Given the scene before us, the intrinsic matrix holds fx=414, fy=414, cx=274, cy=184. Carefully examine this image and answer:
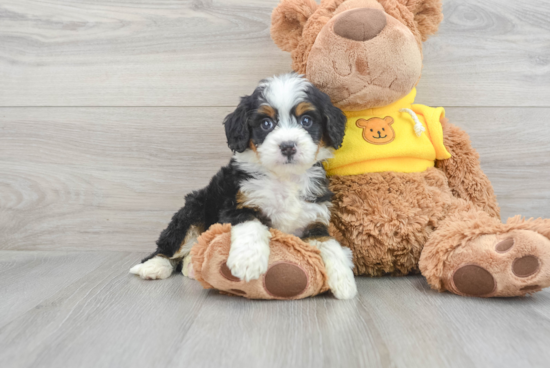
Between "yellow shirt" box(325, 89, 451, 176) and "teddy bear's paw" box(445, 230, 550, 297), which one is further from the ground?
"yellow shirt" box(325, 89, 451, 176)

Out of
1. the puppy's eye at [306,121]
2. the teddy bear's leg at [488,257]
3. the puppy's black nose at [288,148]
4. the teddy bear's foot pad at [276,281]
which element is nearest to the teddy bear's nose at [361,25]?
the puppy's eye at [306,121]

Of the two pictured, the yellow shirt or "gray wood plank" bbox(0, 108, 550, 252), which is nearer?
the yellow shirt

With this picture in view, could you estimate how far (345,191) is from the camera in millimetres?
1600

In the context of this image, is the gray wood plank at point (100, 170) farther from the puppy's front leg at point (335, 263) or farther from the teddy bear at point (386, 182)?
the puppy's front leg at point (335, 263)

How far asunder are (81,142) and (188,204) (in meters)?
0.83

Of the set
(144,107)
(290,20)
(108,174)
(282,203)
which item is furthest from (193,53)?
(282,203)

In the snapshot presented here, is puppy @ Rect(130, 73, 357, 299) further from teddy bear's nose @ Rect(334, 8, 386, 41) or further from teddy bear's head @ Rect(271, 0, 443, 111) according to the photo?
teddy bear's nose @ Rect(334, 8, 386, 41)

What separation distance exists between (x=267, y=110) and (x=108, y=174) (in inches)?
45.7

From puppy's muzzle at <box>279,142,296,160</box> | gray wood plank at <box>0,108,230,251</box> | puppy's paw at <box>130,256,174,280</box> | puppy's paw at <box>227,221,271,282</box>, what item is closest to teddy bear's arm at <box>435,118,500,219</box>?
puppy's muzzle at <box>279,142,296,160</box>

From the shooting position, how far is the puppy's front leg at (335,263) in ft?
4.46

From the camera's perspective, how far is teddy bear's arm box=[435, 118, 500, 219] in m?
1.70

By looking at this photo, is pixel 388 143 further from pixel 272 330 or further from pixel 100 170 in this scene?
pixel 100 170

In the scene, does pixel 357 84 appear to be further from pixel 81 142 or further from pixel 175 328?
pixel 81 142

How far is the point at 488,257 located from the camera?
1.27 m
